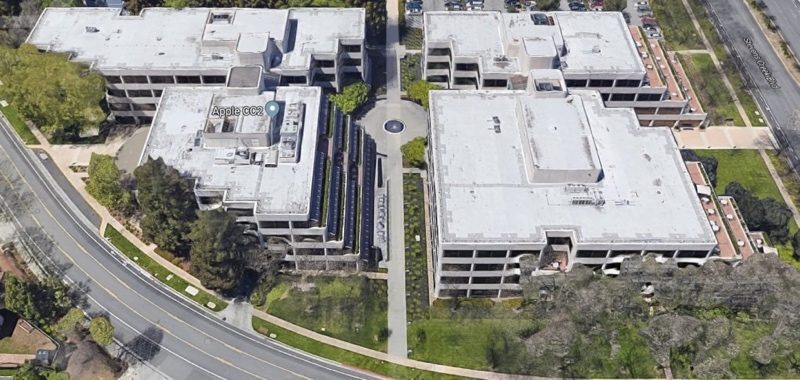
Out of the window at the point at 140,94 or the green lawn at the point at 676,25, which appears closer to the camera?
the window at the point at 140,94

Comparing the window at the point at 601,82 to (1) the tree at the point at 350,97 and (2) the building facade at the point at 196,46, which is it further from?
(2) the building facade at the point at 196,46

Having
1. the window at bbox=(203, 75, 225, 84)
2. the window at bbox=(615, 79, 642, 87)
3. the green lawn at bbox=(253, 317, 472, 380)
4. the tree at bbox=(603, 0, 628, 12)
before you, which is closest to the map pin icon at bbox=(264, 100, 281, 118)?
the window at bbox=(203, 75, 225, 84)

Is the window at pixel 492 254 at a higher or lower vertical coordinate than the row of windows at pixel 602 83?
lower

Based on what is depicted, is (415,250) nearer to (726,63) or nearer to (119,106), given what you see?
(119,106)

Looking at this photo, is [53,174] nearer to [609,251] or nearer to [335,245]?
[335,245]

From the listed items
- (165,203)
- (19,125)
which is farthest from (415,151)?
(19,125)

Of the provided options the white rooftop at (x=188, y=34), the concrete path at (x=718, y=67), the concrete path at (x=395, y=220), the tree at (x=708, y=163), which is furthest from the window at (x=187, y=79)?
the concrete path at (x=718, y=67)
